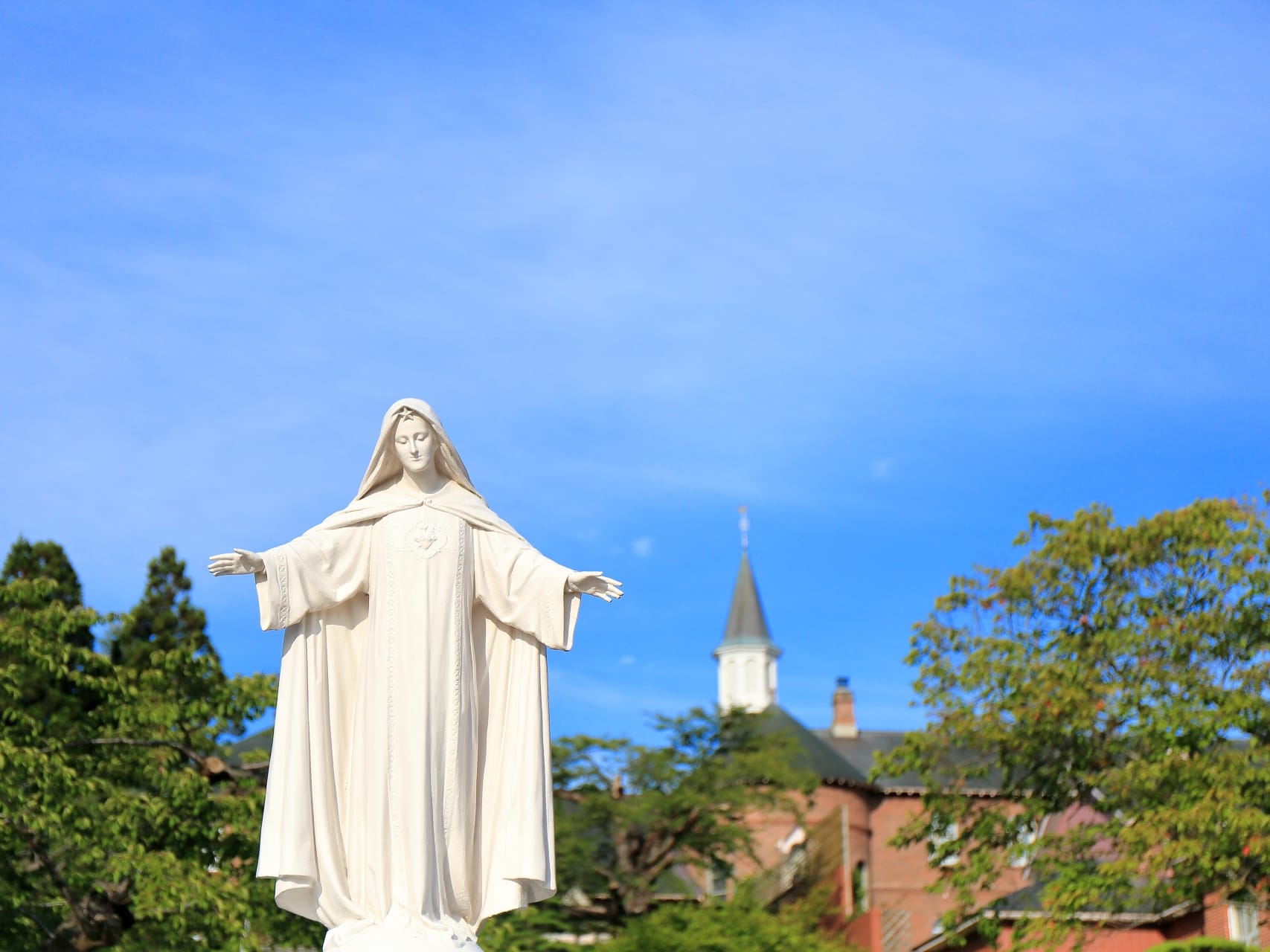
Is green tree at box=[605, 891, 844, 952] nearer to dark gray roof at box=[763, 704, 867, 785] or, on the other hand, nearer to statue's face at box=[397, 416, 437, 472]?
dark gray roof at box=[763, 704, 867, 785]

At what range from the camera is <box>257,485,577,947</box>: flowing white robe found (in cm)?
716

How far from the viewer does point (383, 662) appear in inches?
293

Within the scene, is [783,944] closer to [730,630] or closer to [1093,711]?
[1093,711]

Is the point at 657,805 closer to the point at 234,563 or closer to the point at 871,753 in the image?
the point at 871,753

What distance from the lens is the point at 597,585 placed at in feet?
25.0

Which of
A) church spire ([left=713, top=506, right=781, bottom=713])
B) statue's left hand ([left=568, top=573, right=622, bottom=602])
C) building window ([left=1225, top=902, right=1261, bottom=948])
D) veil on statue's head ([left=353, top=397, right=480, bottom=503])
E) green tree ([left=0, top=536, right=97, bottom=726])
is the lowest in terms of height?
building window ([left=1225, top=902, right=1261, bottom=948])

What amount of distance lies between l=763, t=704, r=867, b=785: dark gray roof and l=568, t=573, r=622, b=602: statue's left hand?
50.8m

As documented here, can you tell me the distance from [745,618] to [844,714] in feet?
45.3

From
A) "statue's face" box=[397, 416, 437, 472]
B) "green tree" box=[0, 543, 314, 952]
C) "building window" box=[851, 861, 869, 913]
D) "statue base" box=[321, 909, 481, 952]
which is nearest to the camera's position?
"statue base" box=[321, 909, 481, 952]

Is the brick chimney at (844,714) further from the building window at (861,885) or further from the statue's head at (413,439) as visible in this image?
the statue's head at (413,439)

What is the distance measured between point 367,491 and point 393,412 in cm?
46

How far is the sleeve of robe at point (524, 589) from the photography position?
25.0ft

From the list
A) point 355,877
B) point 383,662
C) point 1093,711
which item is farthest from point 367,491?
point 1093,711

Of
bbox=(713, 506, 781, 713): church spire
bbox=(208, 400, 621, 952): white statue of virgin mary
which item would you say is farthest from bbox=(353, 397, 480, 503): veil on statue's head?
bbox=(713, 506, 781, 713): church spire
